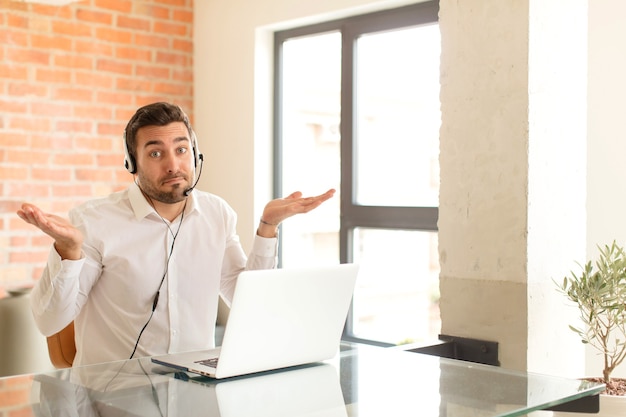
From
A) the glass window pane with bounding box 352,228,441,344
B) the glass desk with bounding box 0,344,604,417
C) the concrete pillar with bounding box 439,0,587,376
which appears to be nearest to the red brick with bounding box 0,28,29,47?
the glass window pane with bounding box 352,228,441,344

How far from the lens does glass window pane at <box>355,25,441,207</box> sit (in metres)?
4.05

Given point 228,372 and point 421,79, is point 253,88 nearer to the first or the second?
point 421,79

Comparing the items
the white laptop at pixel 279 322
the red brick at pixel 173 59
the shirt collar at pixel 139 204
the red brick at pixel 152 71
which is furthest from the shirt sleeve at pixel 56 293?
the red brick at pixel 173 59

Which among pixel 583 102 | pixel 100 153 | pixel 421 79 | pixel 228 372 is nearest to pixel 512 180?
pixel 583 102

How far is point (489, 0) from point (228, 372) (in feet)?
5.04

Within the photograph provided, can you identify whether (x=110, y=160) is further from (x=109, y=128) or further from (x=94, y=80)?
(x=94, y=80)

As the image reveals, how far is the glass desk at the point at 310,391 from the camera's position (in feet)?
4.64

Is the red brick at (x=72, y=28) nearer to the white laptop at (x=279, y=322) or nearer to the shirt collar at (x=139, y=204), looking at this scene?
the shirt collar at (x=139, y=204)

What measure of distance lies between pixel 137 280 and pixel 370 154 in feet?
6.49

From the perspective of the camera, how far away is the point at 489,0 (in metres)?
2.59

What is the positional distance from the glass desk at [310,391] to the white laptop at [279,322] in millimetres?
32

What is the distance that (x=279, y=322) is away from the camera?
177cm

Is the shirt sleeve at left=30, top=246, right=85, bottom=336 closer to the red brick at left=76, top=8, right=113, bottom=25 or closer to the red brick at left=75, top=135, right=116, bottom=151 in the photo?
the red brick at left=75, top=135, right=116, bottom=151

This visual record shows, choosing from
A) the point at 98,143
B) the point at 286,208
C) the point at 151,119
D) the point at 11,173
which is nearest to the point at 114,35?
the point at 98,143
